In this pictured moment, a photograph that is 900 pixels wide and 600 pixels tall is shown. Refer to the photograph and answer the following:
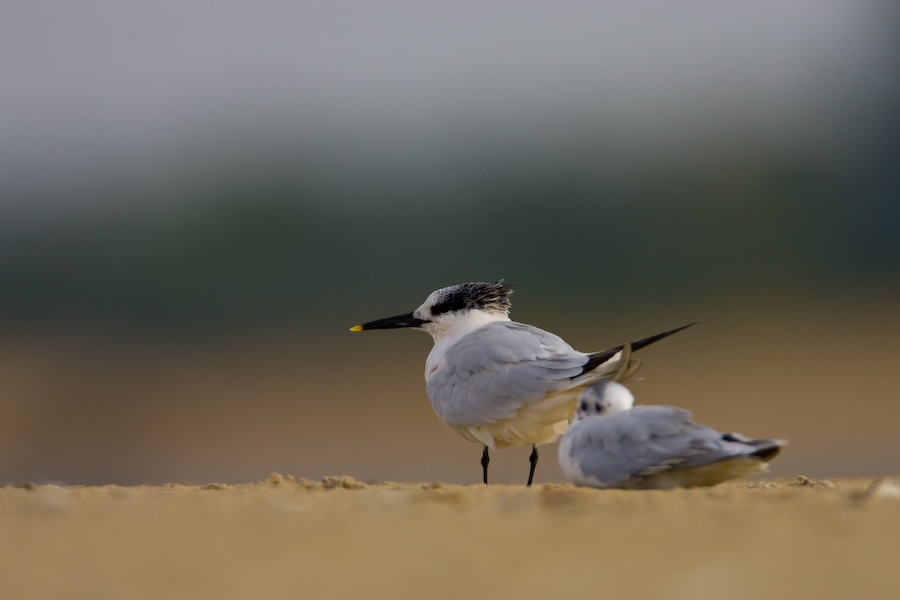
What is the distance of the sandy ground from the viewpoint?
93.8 inches

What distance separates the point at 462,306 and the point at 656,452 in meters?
2.98

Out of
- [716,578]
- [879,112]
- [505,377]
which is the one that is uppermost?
[879,112]

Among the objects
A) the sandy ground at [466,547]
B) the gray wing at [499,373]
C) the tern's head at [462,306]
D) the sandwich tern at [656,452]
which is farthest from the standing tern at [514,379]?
the sandy ground at [466,547]

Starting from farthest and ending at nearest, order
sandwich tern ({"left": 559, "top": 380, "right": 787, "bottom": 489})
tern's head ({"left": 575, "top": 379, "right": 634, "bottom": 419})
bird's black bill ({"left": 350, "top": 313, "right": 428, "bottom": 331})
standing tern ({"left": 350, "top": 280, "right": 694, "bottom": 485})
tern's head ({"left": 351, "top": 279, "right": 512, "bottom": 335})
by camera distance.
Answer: bird's black bill ({"left": 350, "top": 313, "right": 428, "bottom": 331}) → tern's head ({"left": 351, "top": 279, "right": 512, "bottom": 335}) → standing tern ({"left": 350, "top": 280, "right": 694, "bottom": 485}) → tern's head ({"left": 575, "top": 379, "right": 634, "bottom": 419}) → sandwich tern ({"left": 559, "top": 380, "right": 787, "bottom": 489})

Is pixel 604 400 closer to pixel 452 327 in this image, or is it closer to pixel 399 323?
pixel 452 327

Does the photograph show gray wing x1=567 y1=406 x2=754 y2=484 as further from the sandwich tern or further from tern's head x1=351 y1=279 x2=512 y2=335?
tern's head x1=351 y1=279 x2=512 y2=335

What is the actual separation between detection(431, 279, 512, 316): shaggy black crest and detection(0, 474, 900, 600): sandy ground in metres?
3.08

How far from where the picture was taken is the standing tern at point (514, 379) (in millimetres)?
5008

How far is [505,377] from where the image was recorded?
5332 mm

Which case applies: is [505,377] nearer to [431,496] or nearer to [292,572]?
[431,496]

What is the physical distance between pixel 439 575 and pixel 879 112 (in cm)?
2452

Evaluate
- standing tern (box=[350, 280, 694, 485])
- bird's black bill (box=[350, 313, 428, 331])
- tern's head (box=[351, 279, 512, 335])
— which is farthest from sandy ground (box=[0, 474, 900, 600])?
bird's black bill (box=[350, 313, 428, 331])

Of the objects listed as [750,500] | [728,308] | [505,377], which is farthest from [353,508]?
[728,308]

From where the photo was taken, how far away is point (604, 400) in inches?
166
